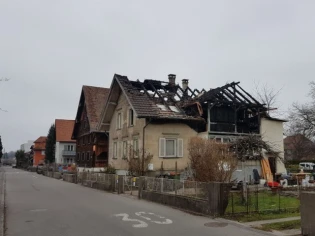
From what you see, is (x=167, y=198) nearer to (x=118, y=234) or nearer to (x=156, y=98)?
(x=118, y=234)

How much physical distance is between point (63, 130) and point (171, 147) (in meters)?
55.5

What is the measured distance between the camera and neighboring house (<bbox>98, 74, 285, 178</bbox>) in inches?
1056

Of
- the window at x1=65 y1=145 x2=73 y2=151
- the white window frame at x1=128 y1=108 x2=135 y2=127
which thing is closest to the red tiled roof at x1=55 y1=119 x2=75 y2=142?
the window at x1=65 y1=145 x2=73 y2=151

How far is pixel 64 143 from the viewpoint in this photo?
77.2 m

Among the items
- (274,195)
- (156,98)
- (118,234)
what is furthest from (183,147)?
(118,234)

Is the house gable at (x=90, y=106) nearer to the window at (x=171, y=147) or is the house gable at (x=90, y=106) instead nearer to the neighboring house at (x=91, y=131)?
the neighboring house at (x=91, y=131)

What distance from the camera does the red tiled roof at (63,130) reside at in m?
77.0

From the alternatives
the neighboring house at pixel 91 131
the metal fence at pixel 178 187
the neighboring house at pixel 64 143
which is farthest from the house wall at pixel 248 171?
the neighboring house at pixel 64 143

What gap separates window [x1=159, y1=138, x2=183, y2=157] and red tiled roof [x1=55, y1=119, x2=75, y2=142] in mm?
53284

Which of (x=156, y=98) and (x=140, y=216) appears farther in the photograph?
(x=156, y=98)

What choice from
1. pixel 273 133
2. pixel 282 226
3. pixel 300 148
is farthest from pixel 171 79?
pixel 300 148

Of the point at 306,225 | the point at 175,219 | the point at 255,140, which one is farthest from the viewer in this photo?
the point at 255,140

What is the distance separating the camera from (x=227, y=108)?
2931 cm

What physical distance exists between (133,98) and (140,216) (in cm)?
1563
